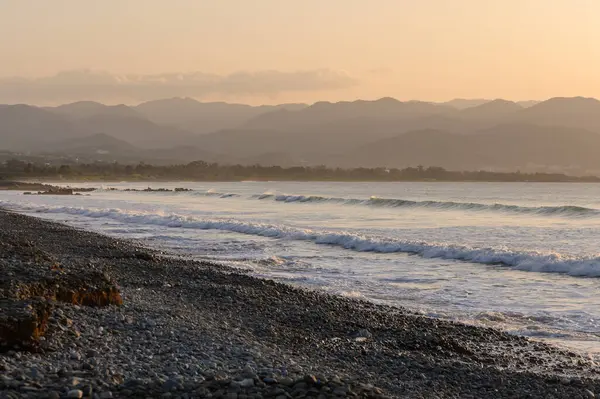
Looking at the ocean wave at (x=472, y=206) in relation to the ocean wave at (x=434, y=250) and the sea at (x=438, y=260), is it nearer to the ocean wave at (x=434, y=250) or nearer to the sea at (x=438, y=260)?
the sea at (x=438, y=260)

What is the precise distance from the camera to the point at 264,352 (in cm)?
963

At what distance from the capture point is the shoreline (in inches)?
287

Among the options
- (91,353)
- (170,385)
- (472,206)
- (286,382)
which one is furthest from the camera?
(472,206)

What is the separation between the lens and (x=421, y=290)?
687 inches

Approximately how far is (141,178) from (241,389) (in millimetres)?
182868

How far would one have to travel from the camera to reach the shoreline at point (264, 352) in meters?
7.29

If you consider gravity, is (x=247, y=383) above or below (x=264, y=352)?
above

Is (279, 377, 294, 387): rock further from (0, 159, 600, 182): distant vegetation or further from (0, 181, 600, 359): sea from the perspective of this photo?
(0, 159, 600, 182): distant vegetation

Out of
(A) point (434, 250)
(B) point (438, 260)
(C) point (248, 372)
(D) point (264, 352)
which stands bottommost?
(B) point (438, 260)

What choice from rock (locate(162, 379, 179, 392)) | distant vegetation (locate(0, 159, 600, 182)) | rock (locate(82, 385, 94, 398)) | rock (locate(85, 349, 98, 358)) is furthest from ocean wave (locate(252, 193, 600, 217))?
distant vegetation (locate(0, 159, 600, 182))

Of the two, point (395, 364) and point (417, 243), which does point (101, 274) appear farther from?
point (417, 243)

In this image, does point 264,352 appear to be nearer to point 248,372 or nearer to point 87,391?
point 248,372

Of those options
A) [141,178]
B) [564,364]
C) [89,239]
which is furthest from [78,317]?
[141,178]

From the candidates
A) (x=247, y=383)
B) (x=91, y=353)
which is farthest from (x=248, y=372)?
(x=91, y=353)
